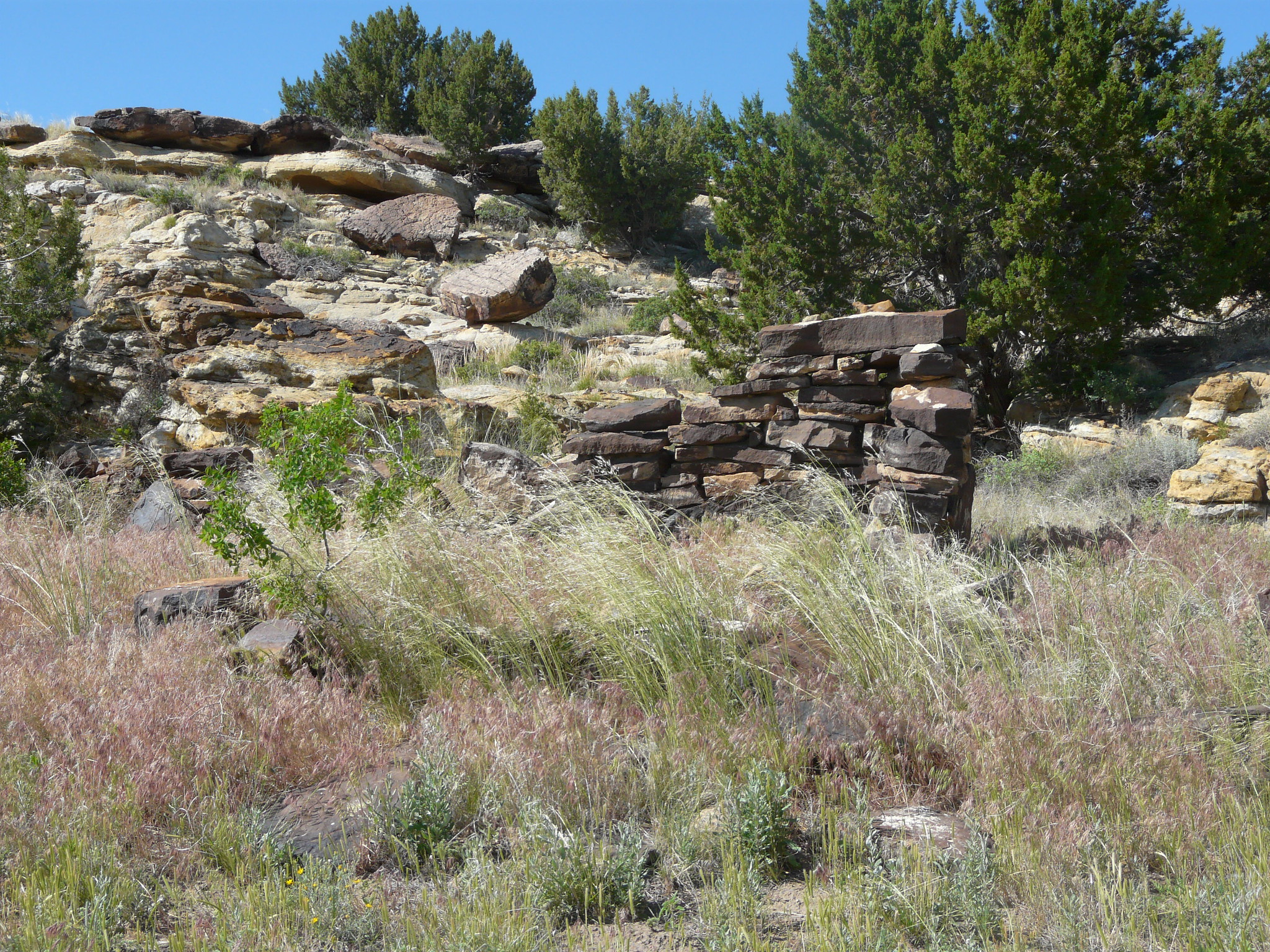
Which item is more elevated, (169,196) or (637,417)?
(169,196)

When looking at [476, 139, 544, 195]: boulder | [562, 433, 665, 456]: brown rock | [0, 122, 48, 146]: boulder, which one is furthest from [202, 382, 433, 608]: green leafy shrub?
[476, 139, 544, 195]: boulder

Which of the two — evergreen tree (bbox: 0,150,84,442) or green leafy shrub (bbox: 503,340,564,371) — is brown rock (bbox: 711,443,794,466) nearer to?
green leafy shrub (bbox: 503,340,564,371)

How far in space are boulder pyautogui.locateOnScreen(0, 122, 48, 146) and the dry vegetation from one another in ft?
63.1

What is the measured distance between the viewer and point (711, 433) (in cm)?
686

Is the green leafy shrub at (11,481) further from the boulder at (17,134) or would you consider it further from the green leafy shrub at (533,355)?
the boulder at (17,134)

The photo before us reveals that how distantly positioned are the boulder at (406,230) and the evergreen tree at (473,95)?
5119 millimetres

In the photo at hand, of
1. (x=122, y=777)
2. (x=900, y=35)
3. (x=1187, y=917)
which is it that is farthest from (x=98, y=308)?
(x=900, y=35)

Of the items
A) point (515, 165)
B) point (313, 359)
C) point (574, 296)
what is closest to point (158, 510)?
point (313, 359)

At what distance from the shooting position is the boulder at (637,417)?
7004mm

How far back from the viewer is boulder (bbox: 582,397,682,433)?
700 cm

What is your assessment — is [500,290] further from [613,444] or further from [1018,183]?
[613,444]

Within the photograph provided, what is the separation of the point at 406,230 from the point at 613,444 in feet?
45.2

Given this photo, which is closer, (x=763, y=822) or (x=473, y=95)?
(x=763, y=822)

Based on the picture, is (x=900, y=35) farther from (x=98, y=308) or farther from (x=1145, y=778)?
(x=1145, y=778)
